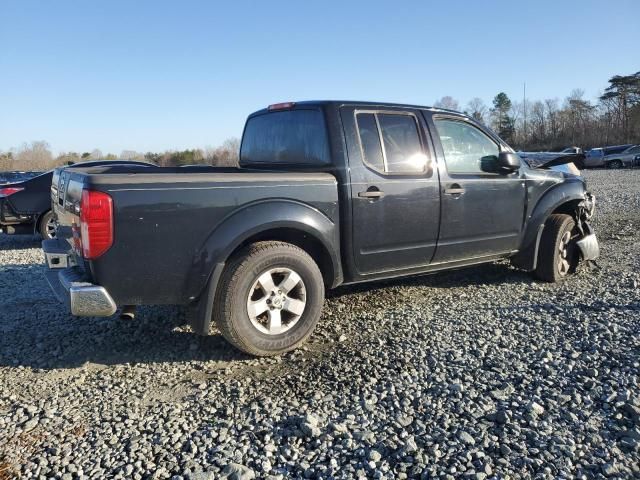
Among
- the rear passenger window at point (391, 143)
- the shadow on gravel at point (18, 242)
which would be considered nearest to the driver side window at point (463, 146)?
the rear passenger window at point (391, 143)

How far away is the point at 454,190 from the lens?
184 inches

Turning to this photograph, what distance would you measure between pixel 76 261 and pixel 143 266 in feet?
2.31

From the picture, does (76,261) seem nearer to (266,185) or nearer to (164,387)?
(164,387)

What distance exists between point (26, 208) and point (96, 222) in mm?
7215

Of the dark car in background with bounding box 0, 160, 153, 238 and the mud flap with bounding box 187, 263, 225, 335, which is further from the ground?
the dark car in background with bounding box 0, 160, 153, 238

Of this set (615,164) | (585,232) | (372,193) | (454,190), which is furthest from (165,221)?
(615,164)

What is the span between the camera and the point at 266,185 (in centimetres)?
369

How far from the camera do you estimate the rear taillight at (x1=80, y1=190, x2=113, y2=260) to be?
3.17m

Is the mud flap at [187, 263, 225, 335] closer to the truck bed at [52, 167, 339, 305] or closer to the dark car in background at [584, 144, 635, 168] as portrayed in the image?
the truck bed at [52, 167, 339, 305]

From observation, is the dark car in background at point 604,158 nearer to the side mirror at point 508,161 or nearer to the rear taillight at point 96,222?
the side mirror at point 508,161

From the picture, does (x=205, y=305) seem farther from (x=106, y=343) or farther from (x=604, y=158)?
(x=604, y=158)

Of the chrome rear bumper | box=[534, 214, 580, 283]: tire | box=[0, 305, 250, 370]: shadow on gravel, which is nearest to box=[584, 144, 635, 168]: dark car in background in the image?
box=[534, 214, 580, 283]: tire

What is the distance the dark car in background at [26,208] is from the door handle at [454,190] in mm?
7621

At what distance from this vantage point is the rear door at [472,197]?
470 cm
